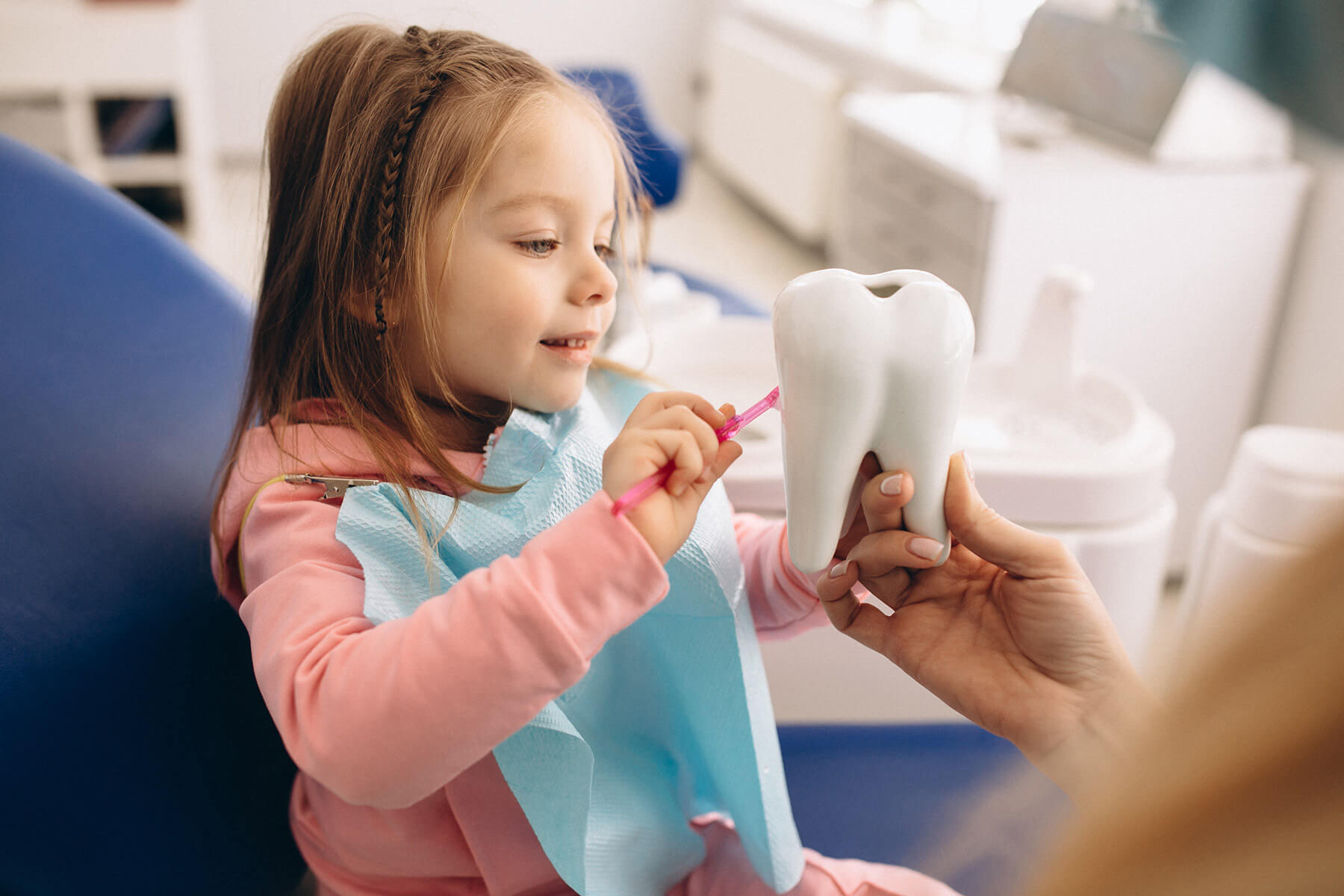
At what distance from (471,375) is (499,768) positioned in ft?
0.80

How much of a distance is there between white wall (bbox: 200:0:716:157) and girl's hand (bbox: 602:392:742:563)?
354 cm

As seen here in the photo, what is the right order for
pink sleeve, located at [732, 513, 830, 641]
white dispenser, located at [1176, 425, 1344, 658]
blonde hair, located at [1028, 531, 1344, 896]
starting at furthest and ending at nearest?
white dispenser, located at [1176, 425, 1344, 658]
pink sleeve, located at [732, 513, 830, 641]
blonde hair, located at [1028, 531, 1344, 896]

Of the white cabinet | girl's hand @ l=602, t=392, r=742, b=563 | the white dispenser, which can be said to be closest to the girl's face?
girl's hand @ l=602, t=392, r=742, b=563

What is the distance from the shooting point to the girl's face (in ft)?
2.04

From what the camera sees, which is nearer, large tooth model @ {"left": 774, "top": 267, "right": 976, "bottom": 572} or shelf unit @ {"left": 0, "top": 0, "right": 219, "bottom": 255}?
large tooth model @ {"left": 774, "top": 267, "right": 976, "bottom": 572}

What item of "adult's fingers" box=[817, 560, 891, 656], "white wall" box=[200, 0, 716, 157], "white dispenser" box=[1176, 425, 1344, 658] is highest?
"adult's fingers" box=[817, 560, 891, 656]

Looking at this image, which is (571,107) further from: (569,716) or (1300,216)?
(1300,216)

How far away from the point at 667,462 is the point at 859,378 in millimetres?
106

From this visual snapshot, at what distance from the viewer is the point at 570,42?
448 centimetres

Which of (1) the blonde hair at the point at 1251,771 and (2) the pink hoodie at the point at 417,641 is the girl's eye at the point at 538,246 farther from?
(1) the blonde hair at the point at 1251,771

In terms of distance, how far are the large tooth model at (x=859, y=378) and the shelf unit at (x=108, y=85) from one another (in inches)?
123

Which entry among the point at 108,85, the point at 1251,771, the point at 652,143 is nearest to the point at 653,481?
the point at 1251,771

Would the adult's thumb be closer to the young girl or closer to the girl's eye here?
the young girl

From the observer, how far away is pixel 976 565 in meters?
0.66
